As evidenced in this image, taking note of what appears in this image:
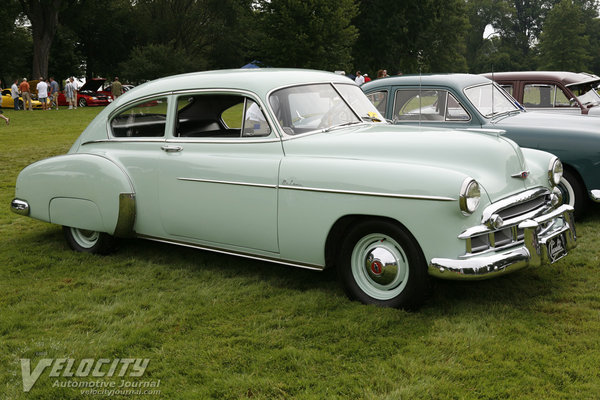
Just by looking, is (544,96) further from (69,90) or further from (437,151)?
(69,90)

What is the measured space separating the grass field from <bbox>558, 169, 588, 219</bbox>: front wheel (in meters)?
1.06

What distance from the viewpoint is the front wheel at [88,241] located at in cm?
563

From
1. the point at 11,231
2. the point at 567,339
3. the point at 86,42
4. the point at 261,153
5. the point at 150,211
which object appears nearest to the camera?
the point at 567,339

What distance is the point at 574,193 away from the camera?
6.55 metres

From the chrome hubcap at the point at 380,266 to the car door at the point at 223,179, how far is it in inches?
26.4

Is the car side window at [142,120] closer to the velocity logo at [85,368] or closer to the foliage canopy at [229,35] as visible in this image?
the velocity logo at [85,368]

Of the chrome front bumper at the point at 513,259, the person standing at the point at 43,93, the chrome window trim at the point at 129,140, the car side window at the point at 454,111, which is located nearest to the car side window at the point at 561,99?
the car side window at the point at 454,111

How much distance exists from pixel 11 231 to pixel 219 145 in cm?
324

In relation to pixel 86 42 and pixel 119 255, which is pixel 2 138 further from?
pixel 86 42

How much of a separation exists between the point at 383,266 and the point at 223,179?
146 centimetres

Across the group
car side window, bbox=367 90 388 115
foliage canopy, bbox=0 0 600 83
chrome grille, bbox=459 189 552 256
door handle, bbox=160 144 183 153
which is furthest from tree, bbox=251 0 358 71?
chrome grille, bbox=459 189 552 256

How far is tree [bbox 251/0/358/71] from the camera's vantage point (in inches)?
1487

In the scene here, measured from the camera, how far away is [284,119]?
15.6 feet

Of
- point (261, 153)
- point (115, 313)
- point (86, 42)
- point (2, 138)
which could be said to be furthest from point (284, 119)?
point (86, 42)
